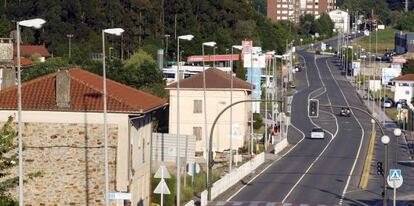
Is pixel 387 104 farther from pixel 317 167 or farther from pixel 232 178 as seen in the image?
pixel 232 178

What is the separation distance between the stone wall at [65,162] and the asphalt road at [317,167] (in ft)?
43.6

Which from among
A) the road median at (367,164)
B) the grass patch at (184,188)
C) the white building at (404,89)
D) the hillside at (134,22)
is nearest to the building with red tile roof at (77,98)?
the grass patch at (184,188)

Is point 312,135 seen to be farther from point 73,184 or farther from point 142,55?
point 73,184

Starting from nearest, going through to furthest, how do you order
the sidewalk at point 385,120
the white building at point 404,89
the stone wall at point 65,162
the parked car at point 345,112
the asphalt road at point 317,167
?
the stone wall at point 65,162 → the asphalt road at point 317,167 → the sidewalk at point 385,120 → the parked car at point 345,112 → the white building at point 404,89

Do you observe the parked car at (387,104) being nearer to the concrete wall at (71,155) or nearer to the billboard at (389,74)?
the billboard at (389,74)

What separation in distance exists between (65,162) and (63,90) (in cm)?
311

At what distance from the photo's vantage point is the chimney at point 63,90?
5581 centimetres

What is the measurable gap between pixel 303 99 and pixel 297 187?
91.2 meters

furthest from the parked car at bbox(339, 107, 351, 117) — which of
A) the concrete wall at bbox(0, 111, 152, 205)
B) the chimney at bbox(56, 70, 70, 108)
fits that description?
the concrete wall at bbox(0, 111, 152, 205)

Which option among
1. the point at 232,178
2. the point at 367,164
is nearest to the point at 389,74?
the point at 367,164

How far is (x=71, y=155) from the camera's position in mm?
55750

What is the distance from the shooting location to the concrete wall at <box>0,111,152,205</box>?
55.3m

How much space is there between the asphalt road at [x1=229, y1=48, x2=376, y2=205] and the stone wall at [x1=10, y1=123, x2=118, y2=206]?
43.6ft

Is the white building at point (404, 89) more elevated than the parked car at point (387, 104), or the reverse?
the white building at point (404, 89)
